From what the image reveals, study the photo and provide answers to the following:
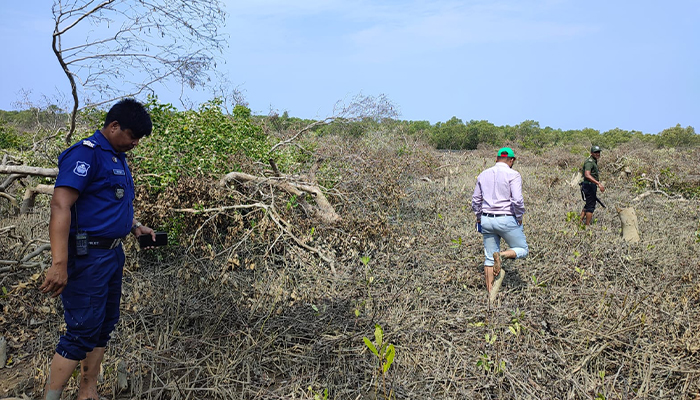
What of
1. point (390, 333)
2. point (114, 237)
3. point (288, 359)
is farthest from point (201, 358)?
point (390, 333)

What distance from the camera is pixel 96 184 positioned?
249 centimetres

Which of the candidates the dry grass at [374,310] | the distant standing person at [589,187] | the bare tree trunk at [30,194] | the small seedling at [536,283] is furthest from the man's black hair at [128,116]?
the distant standing person at [589,187]

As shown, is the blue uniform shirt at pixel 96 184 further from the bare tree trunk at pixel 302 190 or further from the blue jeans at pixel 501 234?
the blue jeans at pixel 501 234

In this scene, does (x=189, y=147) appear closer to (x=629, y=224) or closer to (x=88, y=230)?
(x=88, y=230)

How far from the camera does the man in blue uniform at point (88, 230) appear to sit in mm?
2334

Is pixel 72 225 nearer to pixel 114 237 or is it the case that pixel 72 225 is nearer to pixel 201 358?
pixel 114 237

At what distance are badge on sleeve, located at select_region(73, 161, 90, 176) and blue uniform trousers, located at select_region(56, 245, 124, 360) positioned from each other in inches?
16.5

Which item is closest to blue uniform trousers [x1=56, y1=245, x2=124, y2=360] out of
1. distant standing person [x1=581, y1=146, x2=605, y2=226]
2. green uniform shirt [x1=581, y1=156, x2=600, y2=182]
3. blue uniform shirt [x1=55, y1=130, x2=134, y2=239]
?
blue uniform shirt [x1=55, y1=130, x2=134, y2=239]

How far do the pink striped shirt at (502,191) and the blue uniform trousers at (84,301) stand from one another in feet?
10.4

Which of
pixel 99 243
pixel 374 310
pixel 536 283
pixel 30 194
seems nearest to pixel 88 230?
pixel 99 243

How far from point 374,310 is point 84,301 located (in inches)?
86.2

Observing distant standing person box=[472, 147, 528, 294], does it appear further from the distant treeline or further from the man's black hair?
the distant treeline

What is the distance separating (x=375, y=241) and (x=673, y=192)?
8155 millimetres

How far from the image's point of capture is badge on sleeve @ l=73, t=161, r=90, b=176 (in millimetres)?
2367
